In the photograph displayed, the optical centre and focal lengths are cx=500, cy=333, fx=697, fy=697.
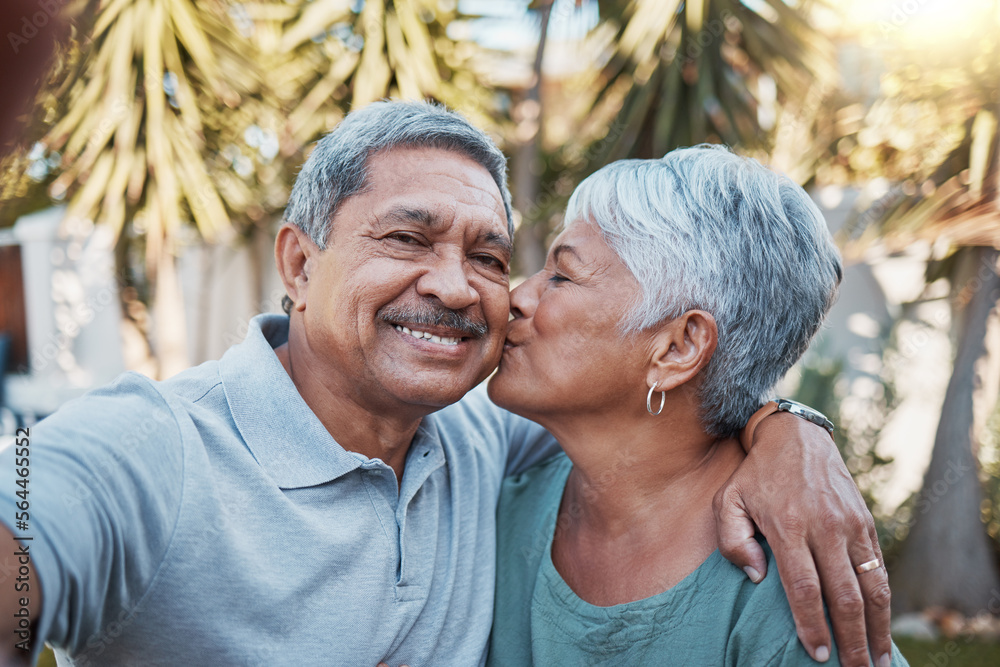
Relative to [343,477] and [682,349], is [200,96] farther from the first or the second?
[682,349]

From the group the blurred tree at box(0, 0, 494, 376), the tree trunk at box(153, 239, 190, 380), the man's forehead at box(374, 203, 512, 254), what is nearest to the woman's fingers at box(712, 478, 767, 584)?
the man's forehead at box(374, 203, 512, 254)

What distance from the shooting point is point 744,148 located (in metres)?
4.92

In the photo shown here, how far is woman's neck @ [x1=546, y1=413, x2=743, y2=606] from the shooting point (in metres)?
1.79

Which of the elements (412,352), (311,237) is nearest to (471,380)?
(412,352)

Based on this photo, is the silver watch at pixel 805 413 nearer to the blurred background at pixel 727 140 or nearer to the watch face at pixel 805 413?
the watch face at pixel 805 413

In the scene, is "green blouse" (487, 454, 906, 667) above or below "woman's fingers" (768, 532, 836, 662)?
below

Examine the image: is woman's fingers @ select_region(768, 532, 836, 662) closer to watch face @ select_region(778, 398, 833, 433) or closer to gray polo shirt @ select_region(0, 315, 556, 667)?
watch face @ select_region(778, 398, 833, 433)

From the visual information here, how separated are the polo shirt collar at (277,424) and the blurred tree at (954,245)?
13.7ft

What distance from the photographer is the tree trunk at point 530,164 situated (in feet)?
15.9

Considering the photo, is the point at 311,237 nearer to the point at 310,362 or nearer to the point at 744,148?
the point at 310,362

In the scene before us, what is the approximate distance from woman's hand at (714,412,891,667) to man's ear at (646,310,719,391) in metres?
0.27

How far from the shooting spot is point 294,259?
202 centimetres

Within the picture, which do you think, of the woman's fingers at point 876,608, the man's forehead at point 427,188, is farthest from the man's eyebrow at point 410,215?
the woman's fingers at point 876,608

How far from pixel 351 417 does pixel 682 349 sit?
2.96 ft
